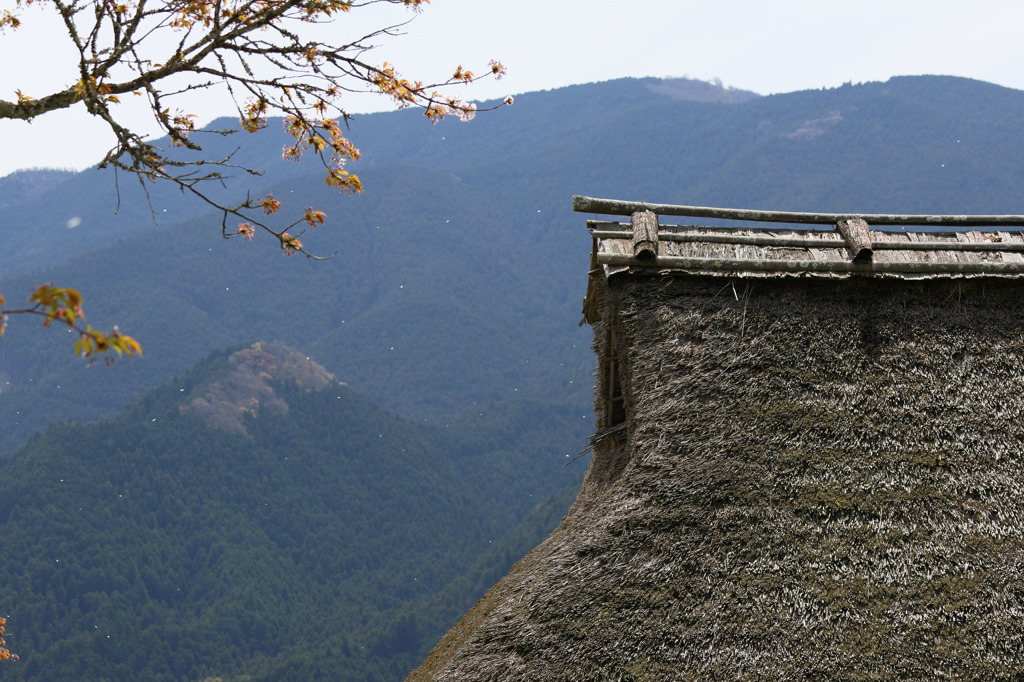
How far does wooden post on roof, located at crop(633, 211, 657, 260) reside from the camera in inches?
185

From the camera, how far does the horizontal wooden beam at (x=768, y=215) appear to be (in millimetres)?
5293

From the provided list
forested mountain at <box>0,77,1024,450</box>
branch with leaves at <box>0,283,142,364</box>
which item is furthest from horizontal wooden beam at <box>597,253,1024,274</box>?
forested mountain at <box>0,77,1024,450</box>

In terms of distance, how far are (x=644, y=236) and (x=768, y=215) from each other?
1.34 m

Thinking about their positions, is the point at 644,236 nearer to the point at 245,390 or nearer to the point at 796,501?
the point at 796,501

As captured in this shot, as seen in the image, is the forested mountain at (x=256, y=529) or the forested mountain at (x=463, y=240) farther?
the forested mountain at (x=463, y=240)

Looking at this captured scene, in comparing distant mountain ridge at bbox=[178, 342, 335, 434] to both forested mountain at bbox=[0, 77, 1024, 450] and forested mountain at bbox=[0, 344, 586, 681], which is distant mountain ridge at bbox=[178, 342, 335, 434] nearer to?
forested mountain at bbox=[0, 344, 586, 681]

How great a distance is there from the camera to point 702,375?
4.54 m

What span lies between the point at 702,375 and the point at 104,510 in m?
72.8

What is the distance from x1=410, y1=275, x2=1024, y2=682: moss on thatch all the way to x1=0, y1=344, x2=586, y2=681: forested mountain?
53.2 metres

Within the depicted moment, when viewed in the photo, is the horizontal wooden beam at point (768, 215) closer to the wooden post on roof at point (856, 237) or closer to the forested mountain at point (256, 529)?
the wooden post on roof at point (856, 237)

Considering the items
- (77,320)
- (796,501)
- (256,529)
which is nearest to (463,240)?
(256,529)

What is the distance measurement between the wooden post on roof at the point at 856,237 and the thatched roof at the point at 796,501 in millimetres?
156

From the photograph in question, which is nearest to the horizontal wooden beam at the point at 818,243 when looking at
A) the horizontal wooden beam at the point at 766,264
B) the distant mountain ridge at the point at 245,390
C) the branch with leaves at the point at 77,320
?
the horizontal wooden beam at the point at 766,264

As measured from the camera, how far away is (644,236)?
4.81 meters
